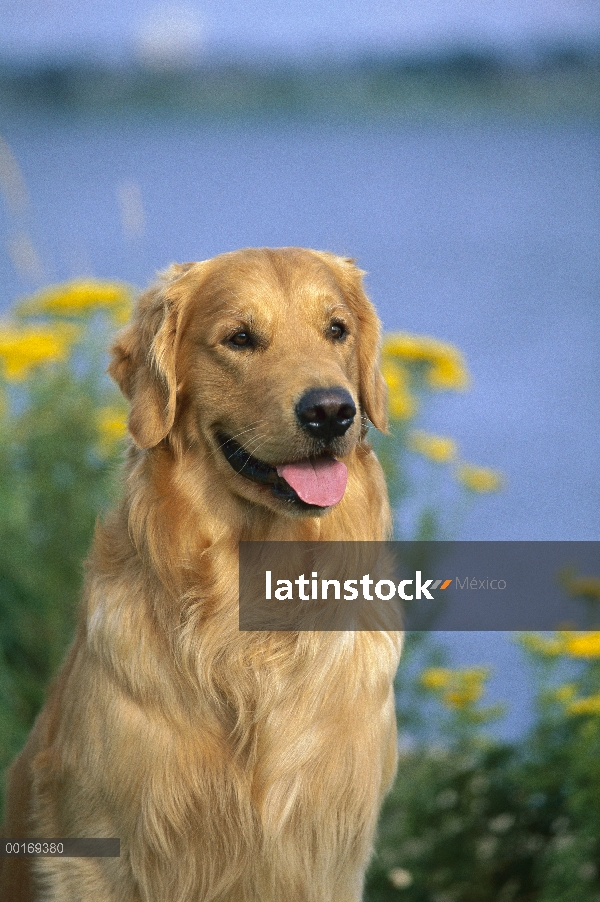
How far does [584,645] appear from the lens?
9.85 ft

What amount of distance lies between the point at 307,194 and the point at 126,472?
829 centimetres

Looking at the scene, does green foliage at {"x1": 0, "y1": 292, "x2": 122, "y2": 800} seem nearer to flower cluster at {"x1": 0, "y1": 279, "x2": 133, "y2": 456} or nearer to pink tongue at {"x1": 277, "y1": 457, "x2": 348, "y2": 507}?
flower cluster at {"x1": 0, "y1": 279, "x2": 133, "y2": 456}

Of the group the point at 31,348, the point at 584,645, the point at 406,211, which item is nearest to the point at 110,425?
the point at 31,348

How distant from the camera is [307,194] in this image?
10.4 meters

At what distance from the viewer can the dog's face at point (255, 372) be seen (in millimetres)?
2223

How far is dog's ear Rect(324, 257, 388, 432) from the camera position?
2619 millimetres

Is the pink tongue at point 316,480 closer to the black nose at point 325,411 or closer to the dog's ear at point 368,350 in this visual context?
the black nose at point 325,411

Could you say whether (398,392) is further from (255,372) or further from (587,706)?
(255,372)

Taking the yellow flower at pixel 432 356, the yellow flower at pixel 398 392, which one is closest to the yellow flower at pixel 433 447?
the yellow flower at pixel 398 392

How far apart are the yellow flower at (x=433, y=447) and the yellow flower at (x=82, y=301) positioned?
3.87 ft

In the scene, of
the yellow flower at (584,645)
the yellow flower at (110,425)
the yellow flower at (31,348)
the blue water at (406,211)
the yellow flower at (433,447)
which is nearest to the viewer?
the yellow flower at (584,645)

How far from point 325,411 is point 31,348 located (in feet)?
5.33

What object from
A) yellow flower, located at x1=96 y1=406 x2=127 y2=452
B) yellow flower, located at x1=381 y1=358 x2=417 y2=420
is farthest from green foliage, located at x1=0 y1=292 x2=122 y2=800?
yellow flower, located at x1=381 y1=358 x2=417 y2=420

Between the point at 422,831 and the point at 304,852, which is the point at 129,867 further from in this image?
the point at 422,831
